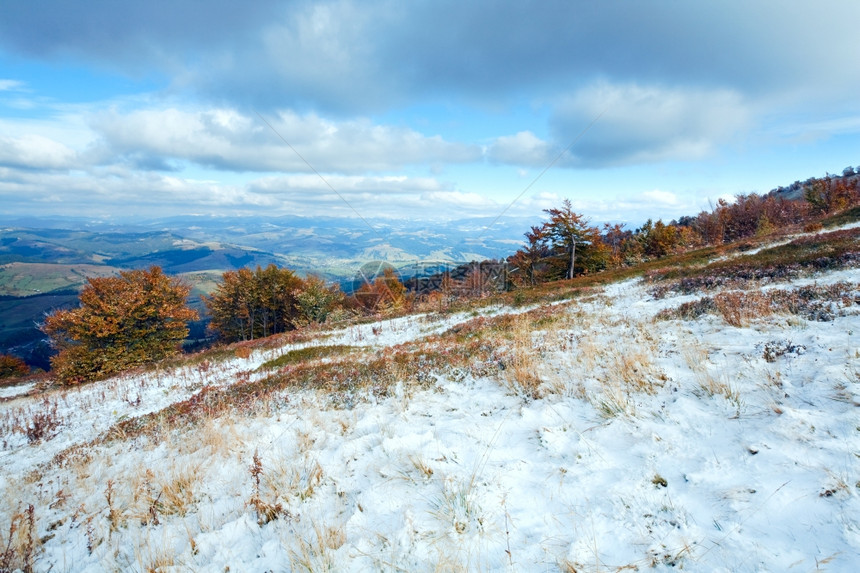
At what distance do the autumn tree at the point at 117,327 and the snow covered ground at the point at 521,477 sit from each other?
24.2 m

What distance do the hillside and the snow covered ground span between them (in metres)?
0.02

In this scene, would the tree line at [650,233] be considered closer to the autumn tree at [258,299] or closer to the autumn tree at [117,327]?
the autumn tree at [258,299]

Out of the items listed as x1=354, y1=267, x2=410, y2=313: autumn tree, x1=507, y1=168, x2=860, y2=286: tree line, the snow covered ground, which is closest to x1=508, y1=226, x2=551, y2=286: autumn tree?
x1=507, y1=168, x2=860, y2=286: tree line

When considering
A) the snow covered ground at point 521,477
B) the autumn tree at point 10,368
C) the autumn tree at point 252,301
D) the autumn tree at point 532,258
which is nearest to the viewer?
the snow covered ground at point 521,477

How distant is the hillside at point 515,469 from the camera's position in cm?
250

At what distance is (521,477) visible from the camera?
3.41 m

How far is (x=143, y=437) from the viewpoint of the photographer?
21.2 ft

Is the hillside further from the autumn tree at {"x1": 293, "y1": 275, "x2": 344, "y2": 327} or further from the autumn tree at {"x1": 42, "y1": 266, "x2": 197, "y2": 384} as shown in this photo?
the autumn tree at {"x1": 293, "y1": 275, "x2": 344, "y2": 327}

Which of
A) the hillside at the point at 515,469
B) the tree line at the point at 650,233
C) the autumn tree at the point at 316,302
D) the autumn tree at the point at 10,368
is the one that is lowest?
the autumn tree at the point at 10,368

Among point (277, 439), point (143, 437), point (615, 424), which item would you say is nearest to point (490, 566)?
point (615, 424)

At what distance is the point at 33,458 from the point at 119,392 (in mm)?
6650

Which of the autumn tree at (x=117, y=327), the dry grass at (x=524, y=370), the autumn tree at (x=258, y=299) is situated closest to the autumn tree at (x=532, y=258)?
the autumn tree at (x=258, y=299)

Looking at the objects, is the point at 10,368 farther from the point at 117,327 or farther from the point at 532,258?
the point at 532,258

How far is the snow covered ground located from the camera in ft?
8.09
